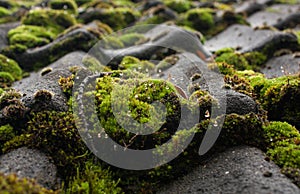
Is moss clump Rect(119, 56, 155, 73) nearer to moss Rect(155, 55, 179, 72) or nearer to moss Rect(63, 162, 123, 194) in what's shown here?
moss Rect(155, 55, 179, 72)

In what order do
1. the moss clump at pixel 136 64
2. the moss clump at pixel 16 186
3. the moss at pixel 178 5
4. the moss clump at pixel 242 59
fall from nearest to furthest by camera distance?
the moss clump at pixel 16 186
the moss clump at pixel 136 64
the moss clump at pixel 242 59
the moss at pixel 178 5

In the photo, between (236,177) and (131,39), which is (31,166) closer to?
(236,177)

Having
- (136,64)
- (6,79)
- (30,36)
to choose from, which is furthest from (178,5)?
(6,79)

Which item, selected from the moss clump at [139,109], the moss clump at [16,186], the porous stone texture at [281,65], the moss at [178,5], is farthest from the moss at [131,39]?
the moss clump at [16,186]

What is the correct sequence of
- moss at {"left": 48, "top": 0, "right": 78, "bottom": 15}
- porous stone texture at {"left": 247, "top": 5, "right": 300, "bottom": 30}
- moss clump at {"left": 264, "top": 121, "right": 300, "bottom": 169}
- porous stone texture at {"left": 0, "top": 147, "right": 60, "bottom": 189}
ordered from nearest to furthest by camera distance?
porous stone texture at {"left": 0, "top": 147, "right": 60, "bottom": 189} < moss clump at {"left": 264, "top": 121, "right": 300, "bottom": 169} < porous stone texture at {"left": 247, "top": 5, "right": 300, "bottom": 30} < moss at {"left": 48, "top": 0, "right": 78, "bottom": 15}

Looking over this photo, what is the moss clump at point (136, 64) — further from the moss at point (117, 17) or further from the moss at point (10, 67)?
the moss at point (117, 17)

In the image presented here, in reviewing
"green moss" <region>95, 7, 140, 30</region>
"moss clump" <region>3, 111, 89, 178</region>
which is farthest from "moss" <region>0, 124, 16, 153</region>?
"green moss" <region>95, 7, 140, 30</region>
